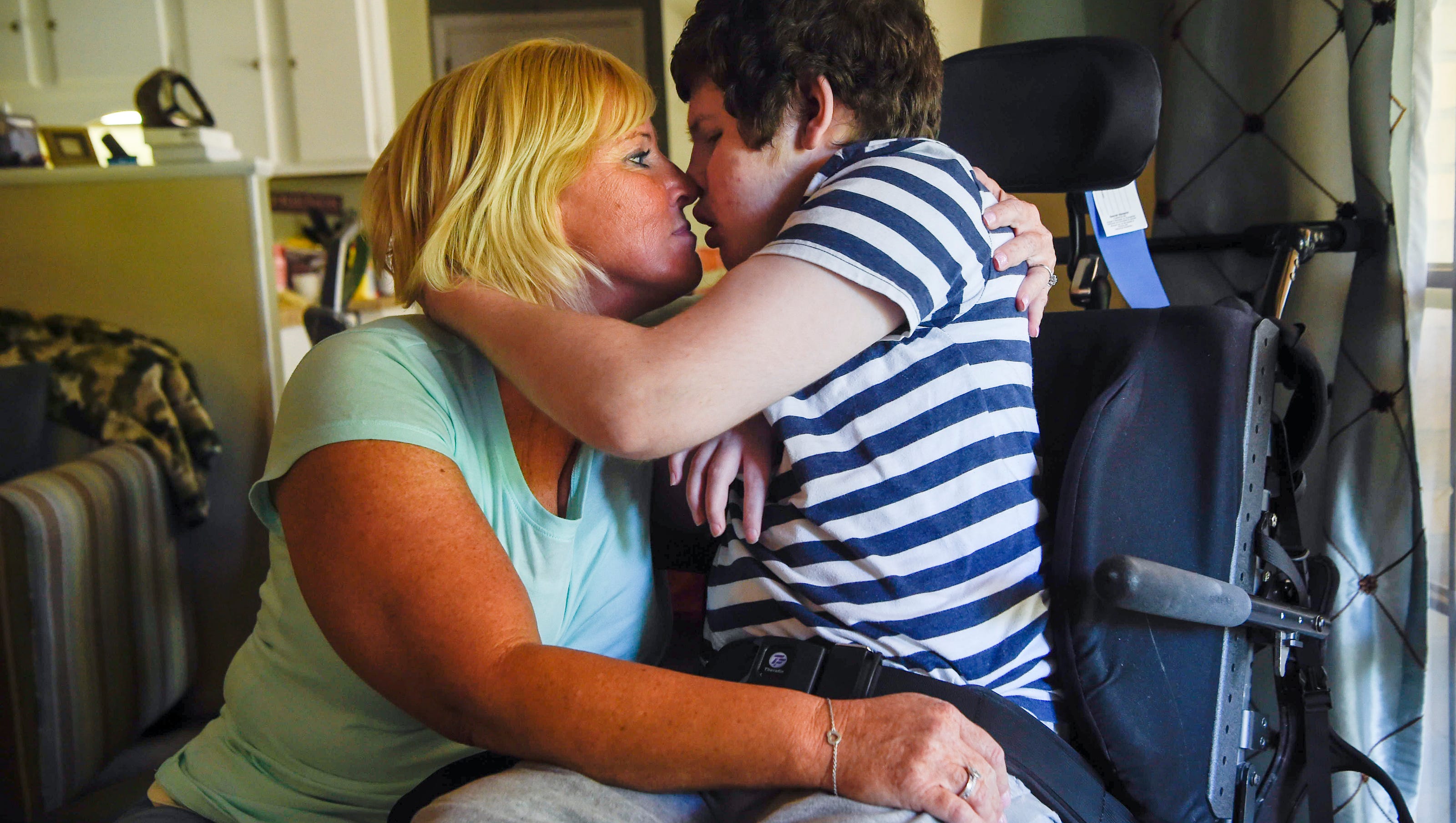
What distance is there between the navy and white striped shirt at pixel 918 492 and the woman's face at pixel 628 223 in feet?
0.73

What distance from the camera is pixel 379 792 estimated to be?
3.11ft

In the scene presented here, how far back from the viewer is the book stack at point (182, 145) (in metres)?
2.11

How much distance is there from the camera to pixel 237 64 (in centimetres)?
434

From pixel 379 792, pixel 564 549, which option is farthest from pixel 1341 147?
pixel 379 792

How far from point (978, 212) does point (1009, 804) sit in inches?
18.5

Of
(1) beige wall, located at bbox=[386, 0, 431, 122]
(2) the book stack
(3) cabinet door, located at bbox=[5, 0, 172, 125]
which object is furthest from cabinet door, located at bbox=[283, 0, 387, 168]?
(2) the book stack

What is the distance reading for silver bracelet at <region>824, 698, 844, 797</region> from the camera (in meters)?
0.71

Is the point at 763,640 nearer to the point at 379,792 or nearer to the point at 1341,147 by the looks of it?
the point at 379,792

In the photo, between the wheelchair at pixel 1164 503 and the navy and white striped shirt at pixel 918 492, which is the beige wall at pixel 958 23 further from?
the navy and white striped shirt at pixel 918 492

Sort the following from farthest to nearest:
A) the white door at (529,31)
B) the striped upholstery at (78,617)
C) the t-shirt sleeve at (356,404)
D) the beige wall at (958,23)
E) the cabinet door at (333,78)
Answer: the white door at (529,31)
the cabinet door at (333,78)
the beige wall at (958,23)
the striped upholstery at (78,617)
the t-shirt sleeve at (356,404)

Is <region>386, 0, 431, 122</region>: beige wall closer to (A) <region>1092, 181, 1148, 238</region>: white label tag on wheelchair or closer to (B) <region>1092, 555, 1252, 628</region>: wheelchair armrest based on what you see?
(A) <region>1092, 181, 1148, 238</region>: white label tag on wheelchair

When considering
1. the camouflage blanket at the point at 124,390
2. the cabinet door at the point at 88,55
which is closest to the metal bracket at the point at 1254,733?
the camouflage blanket at the point at 124,390

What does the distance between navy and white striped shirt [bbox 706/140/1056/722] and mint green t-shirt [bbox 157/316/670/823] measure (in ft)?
0.74

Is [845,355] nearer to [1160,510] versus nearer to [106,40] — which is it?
[1160,510]
